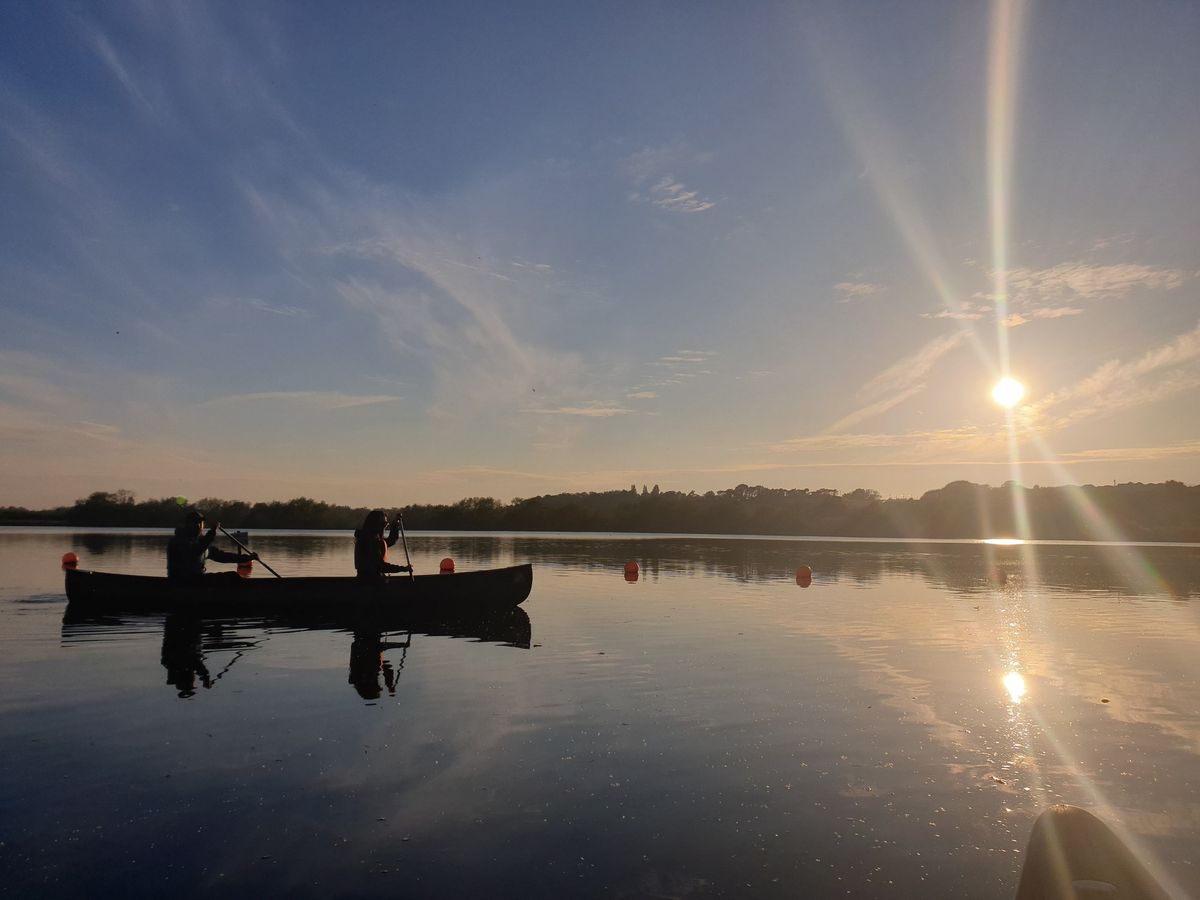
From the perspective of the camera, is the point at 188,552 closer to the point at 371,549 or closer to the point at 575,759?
the point at 371,549

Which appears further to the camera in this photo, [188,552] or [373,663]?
[188,552]

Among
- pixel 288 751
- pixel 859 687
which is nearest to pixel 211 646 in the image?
pixel 288 751

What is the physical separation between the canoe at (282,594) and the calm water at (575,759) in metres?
1.96

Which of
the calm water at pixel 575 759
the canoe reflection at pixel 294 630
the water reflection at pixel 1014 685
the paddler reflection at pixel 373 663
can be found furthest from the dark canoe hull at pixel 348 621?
the water reflection at pixel 1014 685

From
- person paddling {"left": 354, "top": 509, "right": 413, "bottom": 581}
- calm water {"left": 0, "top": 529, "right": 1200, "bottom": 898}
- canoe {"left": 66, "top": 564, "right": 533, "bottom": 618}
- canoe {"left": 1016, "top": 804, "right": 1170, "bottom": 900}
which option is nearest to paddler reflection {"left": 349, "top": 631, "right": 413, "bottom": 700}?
calm water {"left": 0, "top": 529, "right": 1200, "bottom": 898}

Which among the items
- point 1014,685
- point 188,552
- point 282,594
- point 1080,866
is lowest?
point 1014,685

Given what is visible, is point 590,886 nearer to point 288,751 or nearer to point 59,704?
point 288,751

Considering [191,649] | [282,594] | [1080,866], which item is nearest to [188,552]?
[282,594]

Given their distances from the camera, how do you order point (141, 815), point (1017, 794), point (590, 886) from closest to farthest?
point (590, 886)
point (141, 815)
point (1017, 794)

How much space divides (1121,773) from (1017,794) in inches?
76.2

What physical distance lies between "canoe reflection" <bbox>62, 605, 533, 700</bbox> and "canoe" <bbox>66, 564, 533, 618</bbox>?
319 mm

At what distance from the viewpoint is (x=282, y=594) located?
2275 cm

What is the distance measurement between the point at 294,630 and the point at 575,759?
46.0ft

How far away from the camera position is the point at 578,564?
4966 cm
